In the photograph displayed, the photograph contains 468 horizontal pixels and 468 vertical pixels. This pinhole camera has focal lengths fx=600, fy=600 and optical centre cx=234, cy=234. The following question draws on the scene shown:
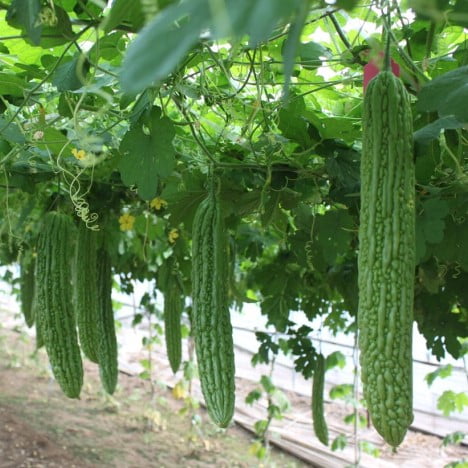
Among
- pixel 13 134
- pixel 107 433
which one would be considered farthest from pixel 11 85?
pixel 107 433

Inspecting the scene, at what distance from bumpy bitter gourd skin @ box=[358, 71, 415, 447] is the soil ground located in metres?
5.05

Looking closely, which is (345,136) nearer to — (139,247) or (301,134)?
(301,134)

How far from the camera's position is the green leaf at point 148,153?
1.63 meters

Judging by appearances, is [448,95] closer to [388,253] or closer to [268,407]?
[388,253]

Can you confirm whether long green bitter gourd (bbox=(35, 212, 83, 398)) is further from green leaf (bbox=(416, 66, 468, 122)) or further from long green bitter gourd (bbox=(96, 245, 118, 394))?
green leaf (bbox=(416, 66, 468, 122))

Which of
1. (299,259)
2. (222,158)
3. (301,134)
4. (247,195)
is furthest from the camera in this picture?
(299,259)

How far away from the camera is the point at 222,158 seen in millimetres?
2352

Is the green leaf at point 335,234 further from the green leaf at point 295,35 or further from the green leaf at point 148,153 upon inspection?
the green leaf at point 295,35

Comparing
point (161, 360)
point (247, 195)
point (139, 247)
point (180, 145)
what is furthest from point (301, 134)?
point (161, 360)

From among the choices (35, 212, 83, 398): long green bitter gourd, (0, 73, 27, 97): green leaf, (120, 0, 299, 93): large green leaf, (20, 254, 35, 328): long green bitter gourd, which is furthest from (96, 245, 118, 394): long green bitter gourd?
(120, 0, 299, 93): large green leaf

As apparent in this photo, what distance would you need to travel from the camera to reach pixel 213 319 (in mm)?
1598

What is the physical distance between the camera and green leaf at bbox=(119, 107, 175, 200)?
163 cm

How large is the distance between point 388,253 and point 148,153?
785 millimetres

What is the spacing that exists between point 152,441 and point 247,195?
5.32 metres
